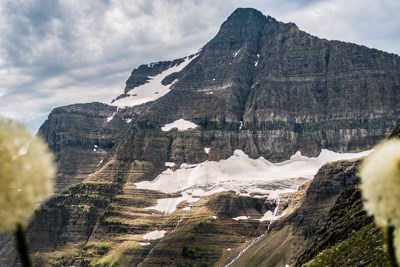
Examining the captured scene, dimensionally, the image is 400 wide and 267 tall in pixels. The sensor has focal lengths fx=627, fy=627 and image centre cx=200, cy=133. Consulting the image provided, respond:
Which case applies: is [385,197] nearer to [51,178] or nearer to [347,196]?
[51,178]

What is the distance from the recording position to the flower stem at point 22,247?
4.83 metres

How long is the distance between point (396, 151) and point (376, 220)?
0.62 m

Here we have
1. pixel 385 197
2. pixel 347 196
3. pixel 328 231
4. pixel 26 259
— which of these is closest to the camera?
pixel 26 259

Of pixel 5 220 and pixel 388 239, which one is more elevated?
pixel 5 220

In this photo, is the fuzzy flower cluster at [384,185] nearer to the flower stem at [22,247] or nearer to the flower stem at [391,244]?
the flower stem at [391,244]

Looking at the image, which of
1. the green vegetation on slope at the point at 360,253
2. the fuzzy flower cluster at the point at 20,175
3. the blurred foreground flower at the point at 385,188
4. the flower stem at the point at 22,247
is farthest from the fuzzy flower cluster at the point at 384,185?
the green vegetation on slope at the point at 360,253

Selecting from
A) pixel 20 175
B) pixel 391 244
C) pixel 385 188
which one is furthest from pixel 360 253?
pixel 20 175

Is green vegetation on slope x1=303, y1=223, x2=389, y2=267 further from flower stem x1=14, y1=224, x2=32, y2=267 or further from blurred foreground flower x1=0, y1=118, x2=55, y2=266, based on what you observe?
flower stem x1=14, y1=224, x2=32, y2=267

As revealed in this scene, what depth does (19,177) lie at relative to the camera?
A: 5.00m

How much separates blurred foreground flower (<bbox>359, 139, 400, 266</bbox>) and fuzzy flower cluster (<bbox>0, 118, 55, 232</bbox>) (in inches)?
108

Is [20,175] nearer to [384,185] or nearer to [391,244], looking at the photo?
[384,185]

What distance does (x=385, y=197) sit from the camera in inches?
205

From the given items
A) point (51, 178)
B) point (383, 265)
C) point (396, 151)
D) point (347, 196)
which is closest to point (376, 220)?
point (396, 151)

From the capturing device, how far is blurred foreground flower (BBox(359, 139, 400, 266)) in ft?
16.8
